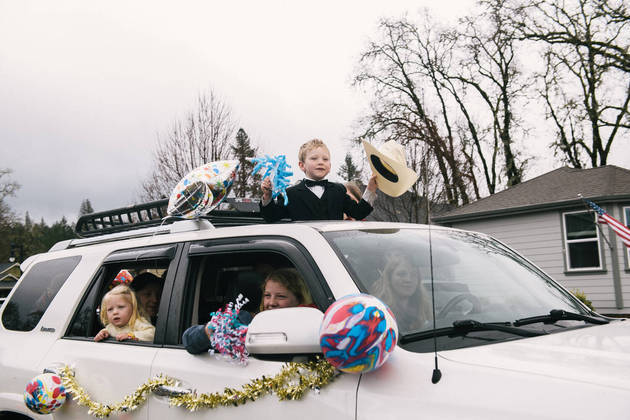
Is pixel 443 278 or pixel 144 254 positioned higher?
pixel 144 254

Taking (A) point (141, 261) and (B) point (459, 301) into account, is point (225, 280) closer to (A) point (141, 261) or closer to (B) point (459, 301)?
(A) point (141, 261)

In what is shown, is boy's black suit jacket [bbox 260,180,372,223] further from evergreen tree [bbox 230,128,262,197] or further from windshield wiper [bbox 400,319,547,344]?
evergreen tree [bbox 230,128,262,197]

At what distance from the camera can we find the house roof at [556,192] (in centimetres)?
1692

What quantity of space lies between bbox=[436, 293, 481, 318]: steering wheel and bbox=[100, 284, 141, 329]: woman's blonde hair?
75.1 inches

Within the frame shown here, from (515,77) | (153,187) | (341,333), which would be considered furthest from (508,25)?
(341,333)

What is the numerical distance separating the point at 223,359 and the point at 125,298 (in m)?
1.16

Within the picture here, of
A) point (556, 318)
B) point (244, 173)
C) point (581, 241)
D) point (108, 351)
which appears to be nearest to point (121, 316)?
point (108, 351)

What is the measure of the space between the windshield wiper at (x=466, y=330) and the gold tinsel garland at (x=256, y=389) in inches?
12.9

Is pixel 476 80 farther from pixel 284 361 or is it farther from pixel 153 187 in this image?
pixel 284 361

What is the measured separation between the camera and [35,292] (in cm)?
390

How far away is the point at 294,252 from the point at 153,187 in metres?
19.7

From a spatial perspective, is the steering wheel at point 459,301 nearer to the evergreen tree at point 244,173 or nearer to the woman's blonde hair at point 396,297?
the woman's blonde hair at point 396,297

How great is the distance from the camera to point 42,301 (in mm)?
3736

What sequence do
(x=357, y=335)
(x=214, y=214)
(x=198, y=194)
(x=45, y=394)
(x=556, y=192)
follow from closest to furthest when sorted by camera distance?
(x=357, y=335)
(x=45, y=394)
(x=198, y=194)
(x=214, y=214)
(x=556, y=192)
